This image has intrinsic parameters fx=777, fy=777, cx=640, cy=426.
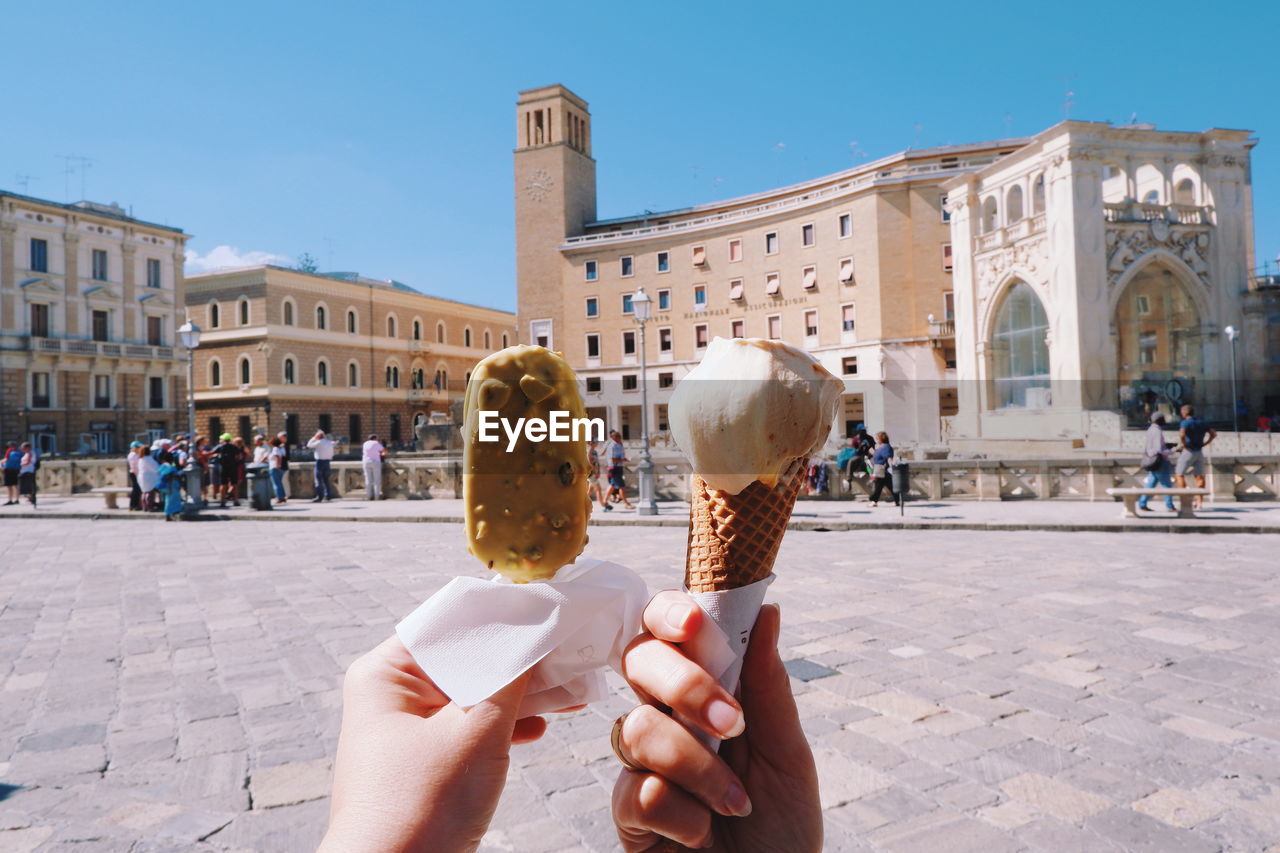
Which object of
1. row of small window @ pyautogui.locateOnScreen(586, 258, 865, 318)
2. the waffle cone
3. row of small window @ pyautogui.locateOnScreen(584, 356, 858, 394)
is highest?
row of small window @ pyautogui.locateOnScreen(586, 258, 865, 318)

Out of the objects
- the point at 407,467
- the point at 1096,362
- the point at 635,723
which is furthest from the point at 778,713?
the point at 1096,362

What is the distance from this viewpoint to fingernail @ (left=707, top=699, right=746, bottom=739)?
Result: 1.06 metres

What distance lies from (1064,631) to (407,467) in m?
17.2

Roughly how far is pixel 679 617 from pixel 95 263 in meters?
55.0

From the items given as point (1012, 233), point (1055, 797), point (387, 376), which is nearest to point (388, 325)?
point (387, 376)

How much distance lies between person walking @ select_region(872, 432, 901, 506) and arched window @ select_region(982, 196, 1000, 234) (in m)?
22.0

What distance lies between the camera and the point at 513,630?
1084mm

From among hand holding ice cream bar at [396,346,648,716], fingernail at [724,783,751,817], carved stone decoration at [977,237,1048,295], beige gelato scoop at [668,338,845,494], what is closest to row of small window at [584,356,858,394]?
beige gelato scoop at [668,338,845,494]

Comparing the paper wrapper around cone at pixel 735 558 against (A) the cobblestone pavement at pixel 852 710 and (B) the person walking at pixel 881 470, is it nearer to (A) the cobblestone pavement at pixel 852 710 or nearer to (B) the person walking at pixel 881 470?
(A) the cobblestone pavement at pixel 852 710

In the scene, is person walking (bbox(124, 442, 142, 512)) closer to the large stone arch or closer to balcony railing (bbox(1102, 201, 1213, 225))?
the large stone arch

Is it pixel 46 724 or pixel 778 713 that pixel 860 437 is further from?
pixel 778 713

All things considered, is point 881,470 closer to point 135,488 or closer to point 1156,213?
point 135,488

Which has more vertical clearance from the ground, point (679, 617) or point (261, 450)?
point (261, 450)

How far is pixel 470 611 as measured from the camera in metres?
1.10
